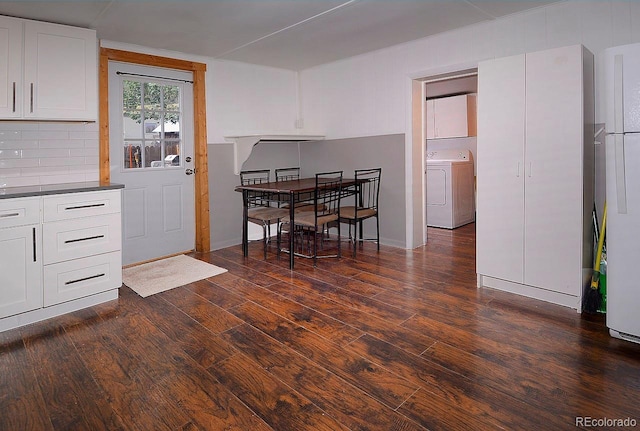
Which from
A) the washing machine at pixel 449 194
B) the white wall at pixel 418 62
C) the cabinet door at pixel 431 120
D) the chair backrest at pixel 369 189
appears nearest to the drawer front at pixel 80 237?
the chair backrest at pixel 369 189

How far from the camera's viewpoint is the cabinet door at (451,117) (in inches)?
248

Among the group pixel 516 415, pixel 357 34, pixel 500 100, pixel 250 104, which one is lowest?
pixel 516 415

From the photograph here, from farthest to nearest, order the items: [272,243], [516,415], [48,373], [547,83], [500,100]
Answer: [272,243]
[500,100]
[547,83]
[48,373]
[516,415]

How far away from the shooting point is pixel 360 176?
4957 millimetres

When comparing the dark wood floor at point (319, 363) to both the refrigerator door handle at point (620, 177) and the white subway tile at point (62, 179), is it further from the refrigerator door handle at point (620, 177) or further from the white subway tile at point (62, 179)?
the white subway tile at point (62, 179)

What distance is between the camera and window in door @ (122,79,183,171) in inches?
160

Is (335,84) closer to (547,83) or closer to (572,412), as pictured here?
(547,83)

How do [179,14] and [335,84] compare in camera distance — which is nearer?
[179,14]

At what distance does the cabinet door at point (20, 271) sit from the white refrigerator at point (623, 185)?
11.7ft

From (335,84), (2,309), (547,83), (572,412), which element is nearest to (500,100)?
(547,83)

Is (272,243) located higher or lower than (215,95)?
lower

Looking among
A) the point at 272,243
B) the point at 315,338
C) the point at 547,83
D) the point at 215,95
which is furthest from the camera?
the point at 272,243

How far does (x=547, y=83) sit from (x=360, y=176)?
8.15ft

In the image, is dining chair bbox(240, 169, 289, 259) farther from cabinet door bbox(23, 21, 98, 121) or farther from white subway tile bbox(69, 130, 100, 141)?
cabinet door bbox(23, 21, 98, 121)
